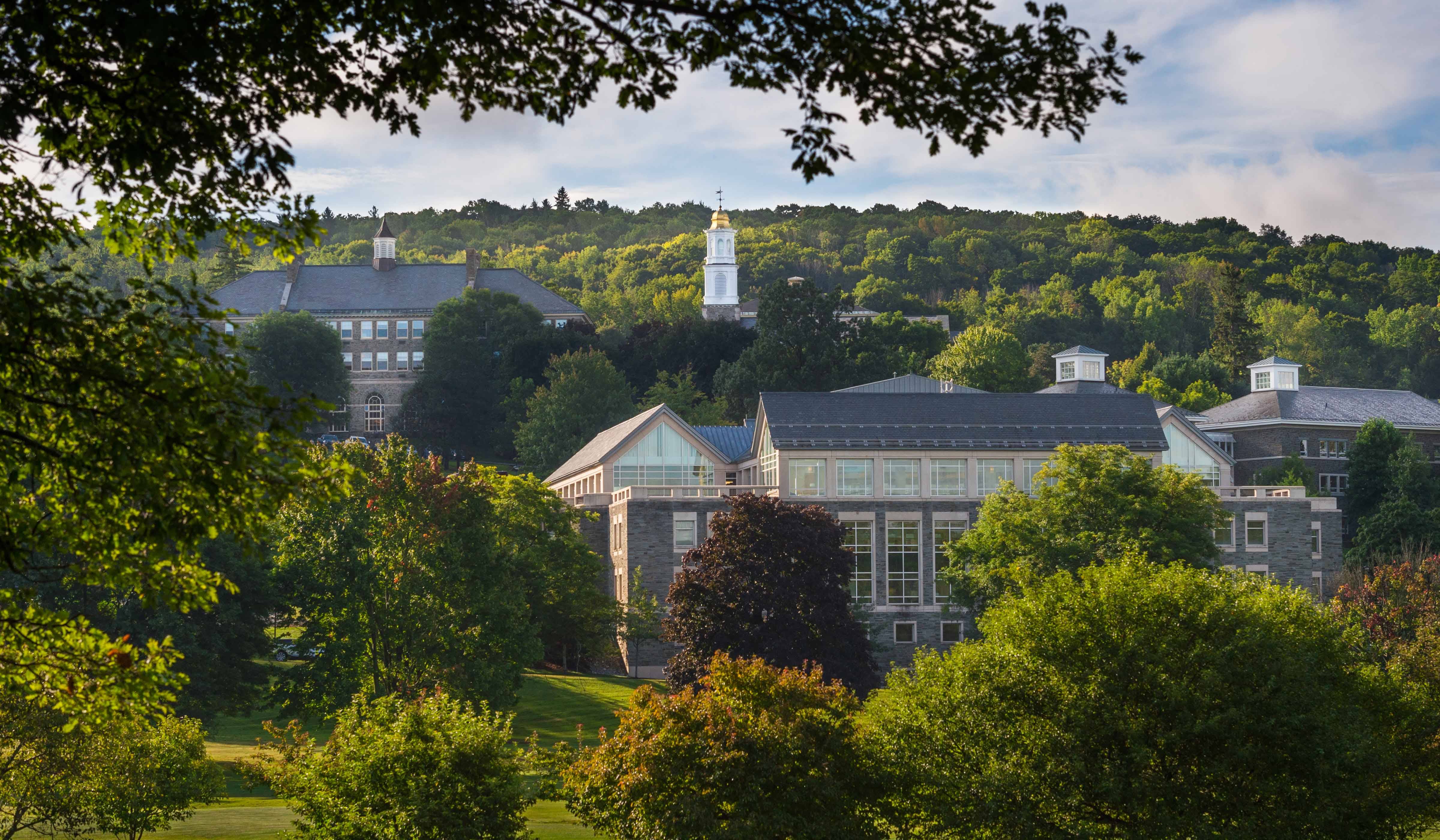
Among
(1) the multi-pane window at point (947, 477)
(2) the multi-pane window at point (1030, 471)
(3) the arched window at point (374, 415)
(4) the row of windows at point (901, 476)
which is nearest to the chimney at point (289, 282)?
(3) the arched window at point (374, 415)

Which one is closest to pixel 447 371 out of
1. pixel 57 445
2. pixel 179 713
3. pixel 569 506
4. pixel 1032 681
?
pixel 569 506

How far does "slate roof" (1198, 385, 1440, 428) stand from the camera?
359 feet

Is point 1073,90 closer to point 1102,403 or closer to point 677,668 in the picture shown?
point 677,668

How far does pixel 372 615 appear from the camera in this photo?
52.8 metres

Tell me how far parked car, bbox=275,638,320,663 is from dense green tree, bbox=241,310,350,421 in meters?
43.1

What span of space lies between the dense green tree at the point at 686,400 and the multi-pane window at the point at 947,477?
104 ft

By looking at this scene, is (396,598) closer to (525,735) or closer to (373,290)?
(525,735)

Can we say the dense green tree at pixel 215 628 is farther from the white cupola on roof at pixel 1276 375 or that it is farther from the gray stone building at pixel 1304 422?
the white cupola on roof at pixel 1276 375

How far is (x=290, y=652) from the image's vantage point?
251 feet

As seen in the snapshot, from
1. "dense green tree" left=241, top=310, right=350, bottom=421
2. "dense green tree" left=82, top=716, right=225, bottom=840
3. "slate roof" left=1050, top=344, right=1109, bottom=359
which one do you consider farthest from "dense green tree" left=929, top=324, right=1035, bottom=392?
"dense green tree" left=82, top=716, right=225, bottom=840

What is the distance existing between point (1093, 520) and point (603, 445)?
32.4 metres

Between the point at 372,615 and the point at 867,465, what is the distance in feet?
105

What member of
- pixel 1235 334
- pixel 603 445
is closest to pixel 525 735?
pixel 603 445

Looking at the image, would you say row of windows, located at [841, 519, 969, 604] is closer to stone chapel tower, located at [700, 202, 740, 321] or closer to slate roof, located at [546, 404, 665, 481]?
slate roof, located at [546, 404, 665, 481]
